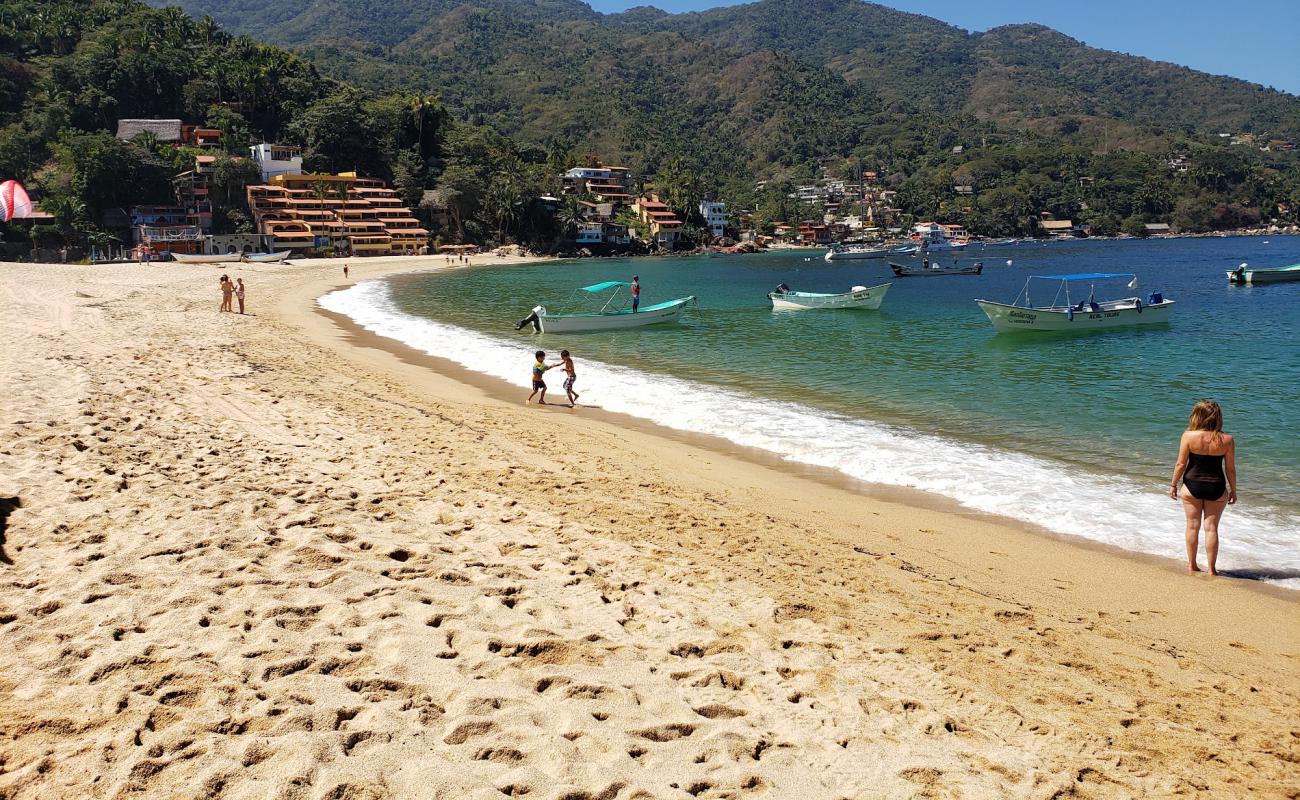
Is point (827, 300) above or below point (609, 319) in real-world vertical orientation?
above

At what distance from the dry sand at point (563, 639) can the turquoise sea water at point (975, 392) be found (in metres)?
1.96

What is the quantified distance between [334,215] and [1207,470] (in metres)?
96.6

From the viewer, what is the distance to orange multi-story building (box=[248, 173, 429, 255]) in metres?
85.2

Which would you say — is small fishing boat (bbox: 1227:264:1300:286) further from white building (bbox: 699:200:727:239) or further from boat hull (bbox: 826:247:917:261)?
white building (bbox: 699:200:727:239)

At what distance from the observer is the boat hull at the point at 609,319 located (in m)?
27.5

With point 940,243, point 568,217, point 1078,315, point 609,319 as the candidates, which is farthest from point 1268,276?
point 940,243

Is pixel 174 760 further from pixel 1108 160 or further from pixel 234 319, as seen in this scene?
pixel 1108 160

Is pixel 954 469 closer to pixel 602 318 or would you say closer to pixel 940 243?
pixel 602 318

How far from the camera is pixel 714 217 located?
13762 centimetres

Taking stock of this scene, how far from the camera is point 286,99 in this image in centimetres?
11194

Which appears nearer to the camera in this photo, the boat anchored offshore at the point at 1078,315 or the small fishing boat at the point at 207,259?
the boat anchored offshore at the point at 1078,315

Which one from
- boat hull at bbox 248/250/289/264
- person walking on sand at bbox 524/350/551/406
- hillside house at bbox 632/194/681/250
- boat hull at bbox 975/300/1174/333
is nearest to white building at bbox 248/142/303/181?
boat hull at bbox 248/250/289/264

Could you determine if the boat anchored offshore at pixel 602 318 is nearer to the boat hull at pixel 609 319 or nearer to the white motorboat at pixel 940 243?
the boat hull at pixel 609 319

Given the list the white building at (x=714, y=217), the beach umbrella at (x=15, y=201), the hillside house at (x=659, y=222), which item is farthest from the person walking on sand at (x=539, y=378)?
the white building at (x=714, y=217)
